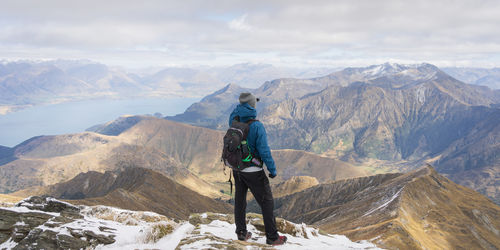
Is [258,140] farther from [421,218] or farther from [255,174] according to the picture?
[421,218]

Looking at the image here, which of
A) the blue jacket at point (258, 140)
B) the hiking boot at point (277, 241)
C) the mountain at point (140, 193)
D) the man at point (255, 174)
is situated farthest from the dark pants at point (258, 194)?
the mountain at point (140, 193)

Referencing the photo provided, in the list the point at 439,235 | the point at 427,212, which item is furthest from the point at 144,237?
the point at 427,212

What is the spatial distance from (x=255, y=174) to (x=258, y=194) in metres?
0.76

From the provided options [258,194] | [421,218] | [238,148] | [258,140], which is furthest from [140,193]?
[258,140]

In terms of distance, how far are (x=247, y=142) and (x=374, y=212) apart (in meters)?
56.2

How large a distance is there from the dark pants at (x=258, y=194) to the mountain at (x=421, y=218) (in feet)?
93.7

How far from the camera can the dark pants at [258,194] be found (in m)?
9.50

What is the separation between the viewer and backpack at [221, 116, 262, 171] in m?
8.98

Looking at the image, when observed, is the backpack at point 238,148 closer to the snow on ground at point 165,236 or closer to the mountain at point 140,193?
the snow on ground at point 165,236

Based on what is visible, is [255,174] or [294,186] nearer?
[255,174]

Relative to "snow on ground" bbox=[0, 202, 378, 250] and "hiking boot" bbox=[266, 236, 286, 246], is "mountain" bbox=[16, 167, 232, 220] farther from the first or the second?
"hiking boot" bbox=[266, 236, 286, 246]

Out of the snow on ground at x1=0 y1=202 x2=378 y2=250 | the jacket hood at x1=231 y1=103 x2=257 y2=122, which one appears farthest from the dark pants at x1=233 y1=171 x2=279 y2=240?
the jacket hood at x1=231 y1=103 x2=257 y2=122

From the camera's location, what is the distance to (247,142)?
9.20m

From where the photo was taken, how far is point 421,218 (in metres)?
55.3
